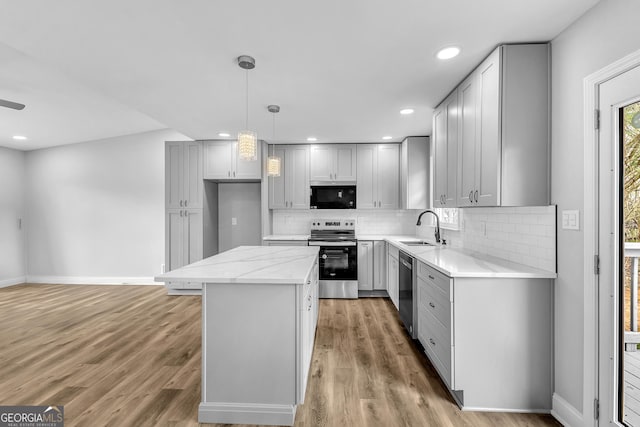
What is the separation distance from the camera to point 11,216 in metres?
5.32

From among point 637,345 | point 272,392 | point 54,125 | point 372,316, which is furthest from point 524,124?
point 54,125

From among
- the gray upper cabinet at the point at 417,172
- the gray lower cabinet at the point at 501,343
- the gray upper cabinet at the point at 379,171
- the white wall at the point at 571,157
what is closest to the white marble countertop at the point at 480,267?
the gray lower cabinet at the point at 501,343

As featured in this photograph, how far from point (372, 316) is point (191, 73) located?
3.26m

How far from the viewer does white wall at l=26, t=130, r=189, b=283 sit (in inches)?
208

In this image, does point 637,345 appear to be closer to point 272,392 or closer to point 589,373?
point 589,373

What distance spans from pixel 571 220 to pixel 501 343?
882 mm

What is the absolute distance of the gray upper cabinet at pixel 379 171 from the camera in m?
4.78

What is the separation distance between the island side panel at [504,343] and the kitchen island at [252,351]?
1.08 metres

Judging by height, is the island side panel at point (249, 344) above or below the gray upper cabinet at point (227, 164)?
below

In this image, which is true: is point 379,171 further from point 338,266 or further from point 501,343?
point 501,343

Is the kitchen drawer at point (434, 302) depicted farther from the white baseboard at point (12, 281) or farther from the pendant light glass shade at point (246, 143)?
the white baseboard at point (12, 281)

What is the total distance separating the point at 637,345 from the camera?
1519 mm

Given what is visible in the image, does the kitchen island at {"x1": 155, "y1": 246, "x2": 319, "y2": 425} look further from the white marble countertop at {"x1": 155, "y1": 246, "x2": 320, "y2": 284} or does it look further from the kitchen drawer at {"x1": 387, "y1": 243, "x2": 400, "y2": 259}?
the kitchen drawer at {"x1": 387, "y1": 243, "x2": 400, "y2": 259}

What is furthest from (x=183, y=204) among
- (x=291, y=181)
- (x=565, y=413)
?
(x=565, y=413)
